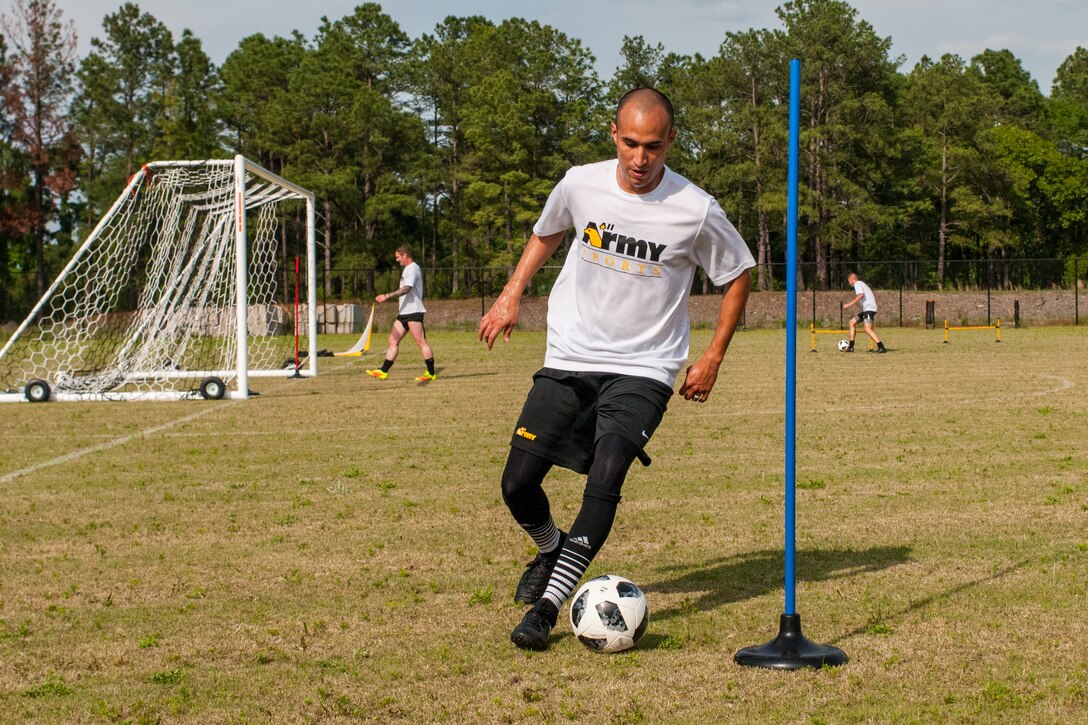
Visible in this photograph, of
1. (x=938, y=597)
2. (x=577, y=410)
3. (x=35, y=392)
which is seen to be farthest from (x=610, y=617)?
(x=35, y=392)

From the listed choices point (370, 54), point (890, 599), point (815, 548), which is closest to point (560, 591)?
point (890, 599)

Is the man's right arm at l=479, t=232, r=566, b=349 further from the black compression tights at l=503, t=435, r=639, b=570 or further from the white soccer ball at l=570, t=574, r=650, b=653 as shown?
the white soccer ball at l=570, t=574, r=650, b=653

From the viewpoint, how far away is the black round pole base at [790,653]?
4.46 meters

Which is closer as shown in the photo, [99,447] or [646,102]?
[646,102]

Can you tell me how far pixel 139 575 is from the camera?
6383 mm

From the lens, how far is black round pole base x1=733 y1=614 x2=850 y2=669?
4.46 m

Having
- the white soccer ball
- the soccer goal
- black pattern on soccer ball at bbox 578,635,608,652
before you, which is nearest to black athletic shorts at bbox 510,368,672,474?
the white soccer ball

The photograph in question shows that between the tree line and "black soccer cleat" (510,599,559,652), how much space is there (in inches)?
2333

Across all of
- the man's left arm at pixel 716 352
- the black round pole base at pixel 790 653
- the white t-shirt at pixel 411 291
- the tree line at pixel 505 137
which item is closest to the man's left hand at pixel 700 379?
the man's left arm at pixel 716 352

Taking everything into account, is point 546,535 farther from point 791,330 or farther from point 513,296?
point 791,330

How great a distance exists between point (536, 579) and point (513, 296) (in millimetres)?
1274

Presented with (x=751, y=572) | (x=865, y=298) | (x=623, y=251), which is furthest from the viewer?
(x=865, y=298)

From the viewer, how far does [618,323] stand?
17.2 ft

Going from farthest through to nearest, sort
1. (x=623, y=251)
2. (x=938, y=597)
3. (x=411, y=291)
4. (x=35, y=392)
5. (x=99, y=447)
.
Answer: (x=411, y=291) < (x=35, y=392) < (x=99, y=447) < (x=938, y=597) < (x=623, y=251)
